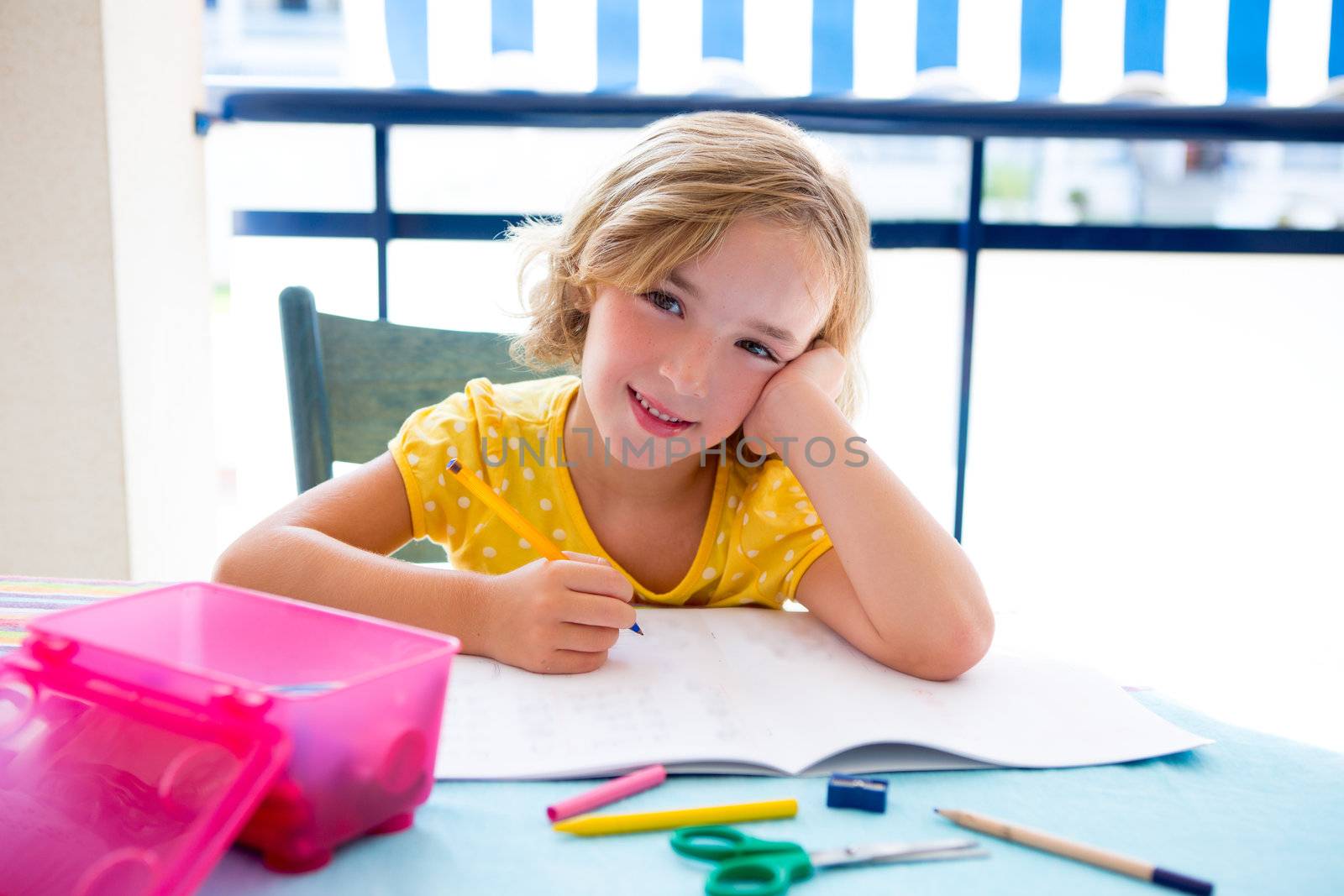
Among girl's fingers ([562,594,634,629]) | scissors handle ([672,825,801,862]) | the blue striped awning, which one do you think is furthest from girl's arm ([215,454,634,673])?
the blue striped awning

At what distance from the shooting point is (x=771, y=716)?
0.57 metres

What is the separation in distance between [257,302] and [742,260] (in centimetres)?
190

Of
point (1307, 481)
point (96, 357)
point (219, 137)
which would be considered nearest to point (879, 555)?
point (96, 357)

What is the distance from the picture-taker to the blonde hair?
0.85 metres

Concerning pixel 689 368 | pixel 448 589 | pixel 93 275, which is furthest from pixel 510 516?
pixel 93 275

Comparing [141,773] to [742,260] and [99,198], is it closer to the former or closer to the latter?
[742,260]

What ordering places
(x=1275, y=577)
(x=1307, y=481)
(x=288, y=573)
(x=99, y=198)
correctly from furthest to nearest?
(x=1307, y=481) < (x=1275, y=577) < (x=99, y=198) < (x=288, y=573)

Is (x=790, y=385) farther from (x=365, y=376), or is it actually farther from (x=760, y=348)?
(x=365, y=376)

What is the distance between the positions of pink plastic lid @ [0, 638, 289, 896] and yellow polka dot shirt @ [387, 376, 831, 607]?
51 cm

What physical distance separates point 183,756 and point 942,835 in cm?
33

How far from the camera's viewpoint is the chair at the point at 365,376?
1148 mm

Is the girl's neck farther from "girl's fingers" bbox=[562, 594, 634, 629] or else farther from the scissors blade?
the scissors blade

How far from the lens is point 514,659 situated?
640 millimetres

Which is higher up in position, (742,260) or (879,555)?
(742,260)
